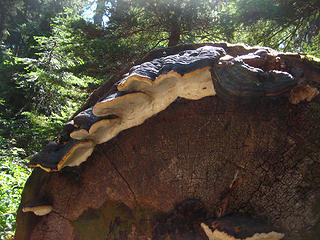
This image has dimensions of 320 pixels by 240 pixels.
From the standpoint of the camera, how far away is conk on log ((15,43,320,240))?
2.71 feet

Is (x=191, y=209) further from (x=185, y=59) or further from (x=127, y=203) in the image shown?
(x=185, y=59)

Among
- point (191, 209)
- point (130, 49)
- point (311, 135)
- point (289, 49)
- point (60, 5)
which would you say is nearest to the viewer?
point (311, 135)

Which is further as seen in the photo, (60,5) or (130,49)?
(60,5)

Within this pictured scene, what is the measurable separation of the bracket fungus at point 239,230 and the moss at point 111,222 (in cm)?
32

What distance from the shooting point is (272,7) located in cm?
389

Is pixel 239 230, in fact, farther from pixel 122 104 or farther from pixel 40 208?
pixel 40 208

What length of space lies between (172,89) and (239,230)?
53 centimetres

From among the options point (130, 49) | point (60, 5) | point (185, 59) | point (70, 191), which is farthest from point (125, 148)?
point (60, 5)

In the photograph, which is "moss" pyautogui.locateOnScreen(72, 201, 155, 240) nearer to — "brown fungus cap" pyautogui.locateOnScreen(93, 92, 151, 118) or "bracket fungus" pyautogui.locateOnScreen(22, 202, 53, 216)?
"bracket fungus" pyautogui.locateOnScreen(22, 202, 53, 216)

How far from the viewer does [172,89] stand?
89 cm

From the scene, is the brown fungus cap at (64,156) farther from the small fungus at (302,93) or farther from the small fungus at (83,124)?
the small fungus at (302,93)

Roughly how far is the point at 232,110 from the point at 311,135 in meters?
0.28

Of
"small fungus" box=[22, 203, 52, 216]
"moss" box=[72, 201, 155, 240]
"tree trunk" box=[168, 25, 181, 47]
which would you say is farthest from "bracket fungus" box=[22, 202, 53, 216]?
"tree trunk" box=[168, 25, 181, 47]

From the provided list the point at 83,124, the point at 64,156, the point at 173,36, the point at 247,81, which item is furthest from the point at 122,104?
the point at 173,36
